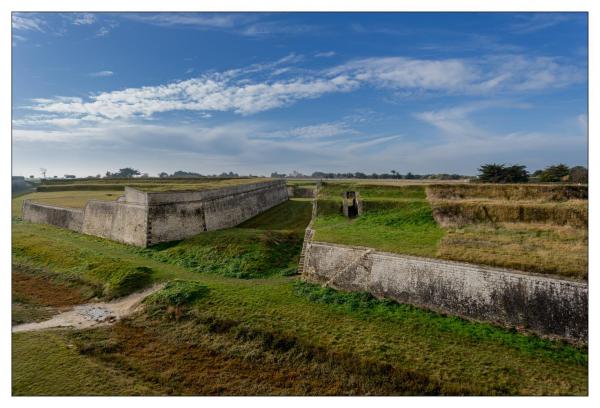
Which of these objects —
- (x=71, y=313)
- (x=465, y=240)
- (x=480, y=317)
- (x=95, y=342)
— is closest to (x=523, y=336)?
(x=480, y=317)

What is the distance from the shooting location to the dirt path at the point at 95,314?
33.2 feet

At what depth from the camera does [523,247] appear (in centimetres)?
1048

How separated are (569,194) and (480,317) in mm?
9949

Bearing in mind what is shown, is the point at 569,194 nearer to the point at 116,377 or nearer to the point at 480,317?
the point at 480,317

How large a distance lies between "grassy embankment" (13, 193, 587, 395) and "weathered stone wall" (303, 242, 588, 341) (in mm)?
445

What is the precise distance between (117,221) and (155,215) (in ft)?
13.2

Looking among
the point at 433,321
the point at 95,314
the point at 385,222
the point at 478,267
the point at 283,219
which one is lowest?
the point at 95,314

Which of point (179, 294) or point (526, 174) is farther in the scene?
point (526, 174)

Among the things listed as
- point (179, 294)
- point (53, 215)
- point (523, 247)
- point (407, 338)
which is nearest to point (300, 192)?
point (53, 215)

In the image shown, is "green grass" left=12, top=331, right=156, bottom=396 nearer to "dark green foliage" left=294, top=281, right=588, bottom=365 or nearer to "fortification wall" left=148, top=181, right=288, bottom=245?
"dark green foliage" left=294, top=281, right=588, bottom=365

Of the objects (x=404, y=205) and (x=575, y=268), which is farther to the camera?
(x=404, y=205)

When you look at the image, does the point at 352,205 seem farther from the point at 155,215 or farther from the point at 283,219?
the point at 155,215

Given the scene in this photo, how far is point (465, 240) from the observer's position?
11695 millimetres

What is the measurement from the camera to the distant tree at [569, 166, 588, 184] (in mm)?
18125
